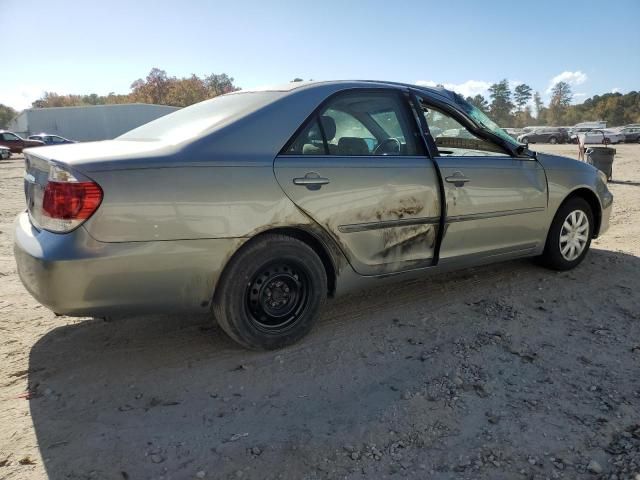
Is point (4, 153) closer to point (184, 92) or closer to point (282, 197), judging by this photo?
point (282, 197)

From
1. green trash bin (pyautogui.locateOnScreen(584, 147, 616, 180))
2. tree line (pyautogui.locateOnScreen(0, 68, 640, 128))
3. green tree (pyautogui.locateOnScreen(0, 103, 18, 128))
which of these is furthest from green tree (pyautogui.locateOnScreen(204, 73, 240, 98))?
green trash bin (pyautogui.locateOnScreen(584, 147, 616, 180))

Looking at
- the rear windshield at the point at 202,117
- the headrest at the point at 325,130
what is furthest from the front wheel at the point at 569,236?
the rear windshield at the point at 202,117

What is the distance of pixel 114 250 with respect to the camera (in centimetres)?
241

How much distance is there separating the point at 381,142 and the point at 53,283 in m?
2.21

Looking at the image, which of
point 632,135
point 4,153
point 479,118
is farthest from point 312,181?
point 632,135

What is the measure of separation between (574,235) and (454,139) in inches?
64.2

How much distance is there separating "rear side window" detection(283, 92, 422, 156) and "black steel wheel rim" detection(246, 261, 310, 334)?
73 cm

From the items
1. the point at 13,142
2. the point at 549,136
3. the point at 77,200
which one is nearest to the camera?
the point at 77,200

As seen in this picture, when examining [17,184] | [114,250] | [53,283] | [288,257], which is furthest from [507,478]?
[17,184]

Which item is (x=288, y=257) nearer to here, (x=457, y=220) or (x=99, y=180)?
Answer: (x=99, y=180)

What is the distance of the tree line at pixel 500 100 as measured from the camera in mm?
79500

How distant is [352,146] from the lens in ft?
10.4

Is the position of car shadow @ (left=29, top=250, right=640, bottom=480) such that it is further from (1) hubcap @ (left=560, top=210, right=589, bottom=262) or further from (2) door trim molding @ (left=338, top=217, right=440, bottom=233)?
(1) hubcap @ (left=560, top=210, right=589, bottom=262)

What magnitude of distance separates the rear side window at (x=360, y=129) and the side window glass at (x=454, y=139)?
0.92 feet
